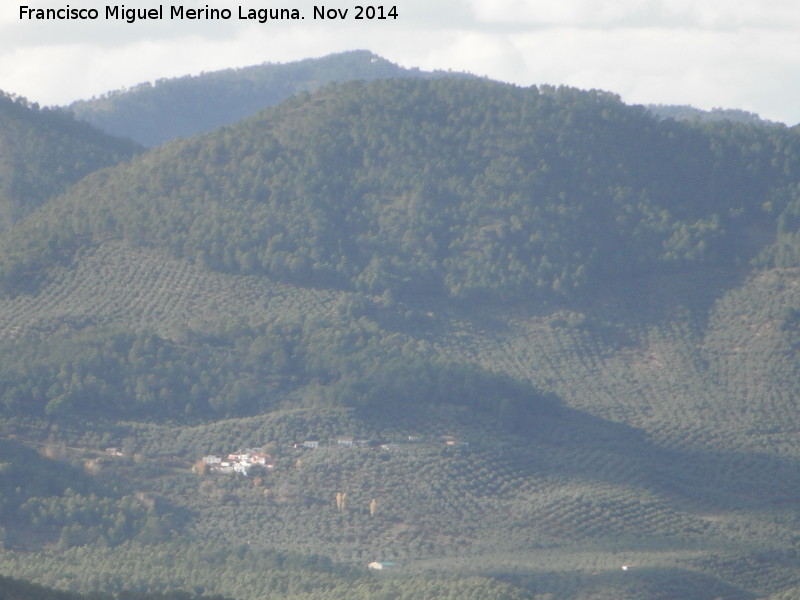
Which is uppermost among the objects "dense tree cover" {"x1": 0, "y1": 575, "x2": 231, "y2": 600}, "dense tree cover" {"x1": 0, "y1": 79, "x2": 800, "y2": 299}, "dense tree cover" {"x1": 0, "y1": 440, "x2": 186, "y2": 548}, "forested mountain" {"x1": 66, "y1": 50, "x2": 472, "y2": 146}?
"forested mountain" {"x1": 66, "y1": 50, "x2": 472, "y2": 146}

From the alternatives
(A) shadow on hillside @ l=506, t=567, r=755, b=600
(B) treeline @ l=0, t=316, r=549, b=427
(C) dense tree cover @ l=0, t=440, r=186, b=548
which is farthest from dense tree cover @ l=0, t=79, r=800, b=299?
(A) shadow on hillside @ l=506, t=567, r=755, b=600

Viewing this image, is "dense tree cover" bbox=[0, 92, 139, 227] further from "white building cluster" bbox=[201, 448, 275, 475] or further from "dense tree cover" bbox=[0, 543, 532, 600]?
"dense tree cover" bbox=[0, 543, 532, 600]

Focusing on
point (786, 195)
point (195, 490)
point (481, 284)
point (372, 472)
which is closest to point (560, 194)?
point (481, 284)

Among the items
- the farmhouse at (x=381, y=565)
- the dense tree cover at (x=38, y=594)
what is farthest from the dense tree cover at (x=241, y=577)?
the dense tree cover at (x=38, y=594)

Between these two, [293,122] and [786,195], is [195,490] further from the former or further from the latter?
→ [786,195]

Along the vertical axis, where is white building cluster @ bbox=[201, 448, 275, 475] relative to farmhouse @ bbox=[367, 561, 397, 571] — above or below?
above

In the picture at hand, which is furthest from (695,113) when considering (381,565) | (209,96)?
(381,565)

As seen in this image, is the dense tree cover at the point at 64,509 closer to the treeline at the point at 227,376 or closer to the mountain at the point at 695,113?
the treeline at the point at 227,376
